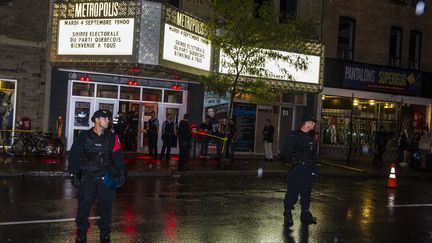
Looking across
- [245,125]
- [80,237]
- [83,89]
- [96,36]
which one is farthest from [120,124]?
[80,237]

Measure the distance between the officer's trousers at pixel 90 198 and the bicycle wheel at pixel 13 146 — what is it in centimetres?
1197

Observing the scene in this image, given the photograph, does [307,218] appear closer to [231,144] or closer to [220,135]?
[231,144]

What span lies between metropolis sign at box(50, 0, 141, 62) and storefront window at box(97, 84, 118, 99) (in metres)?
2.35

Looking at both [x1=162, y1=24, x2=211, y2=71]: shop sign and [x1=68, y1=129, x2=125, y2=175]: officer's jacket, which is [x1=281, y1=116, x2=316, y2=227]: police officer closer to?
[x1=68, y1=129, x2=125, y2=175]: officer's jacket

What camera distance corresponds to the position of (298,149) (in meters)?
9.17

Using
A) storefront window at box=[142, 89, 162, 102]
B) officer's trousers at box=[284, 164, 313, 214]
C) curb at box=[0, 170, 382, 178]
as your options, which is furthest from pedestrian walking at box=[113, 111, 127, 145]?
officer's trousers at box=[284, 164, 313, 214]

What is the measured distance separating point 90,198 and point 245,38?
1289 cm

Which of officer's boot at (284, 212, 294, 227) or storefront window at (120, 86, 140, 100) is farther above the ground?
storefront window at (120, 86, 140, 100)

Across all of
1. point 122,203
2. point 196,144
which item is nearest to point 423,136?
point 196,144

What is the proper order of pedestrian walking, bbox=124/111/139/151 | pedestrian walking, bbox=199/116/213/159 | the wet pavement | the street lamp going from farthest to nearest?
the street lamp
pedestrian walking, bbox=199/116/213/159
pedestrian walking, bbox=124/111/139/151
the wet pavement

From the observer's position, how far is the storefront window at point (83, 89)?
20.2 meters

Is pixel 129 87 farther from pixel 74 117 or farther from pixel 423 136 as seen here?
pixel 423 136

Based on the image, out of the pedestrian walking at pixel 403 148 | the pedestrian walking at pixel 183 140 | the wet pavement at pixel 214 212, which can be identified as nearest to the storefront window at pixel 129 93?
the pedestrian walking at pixel 183 140

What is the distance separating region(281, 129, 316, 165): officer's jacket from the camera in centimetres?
915
